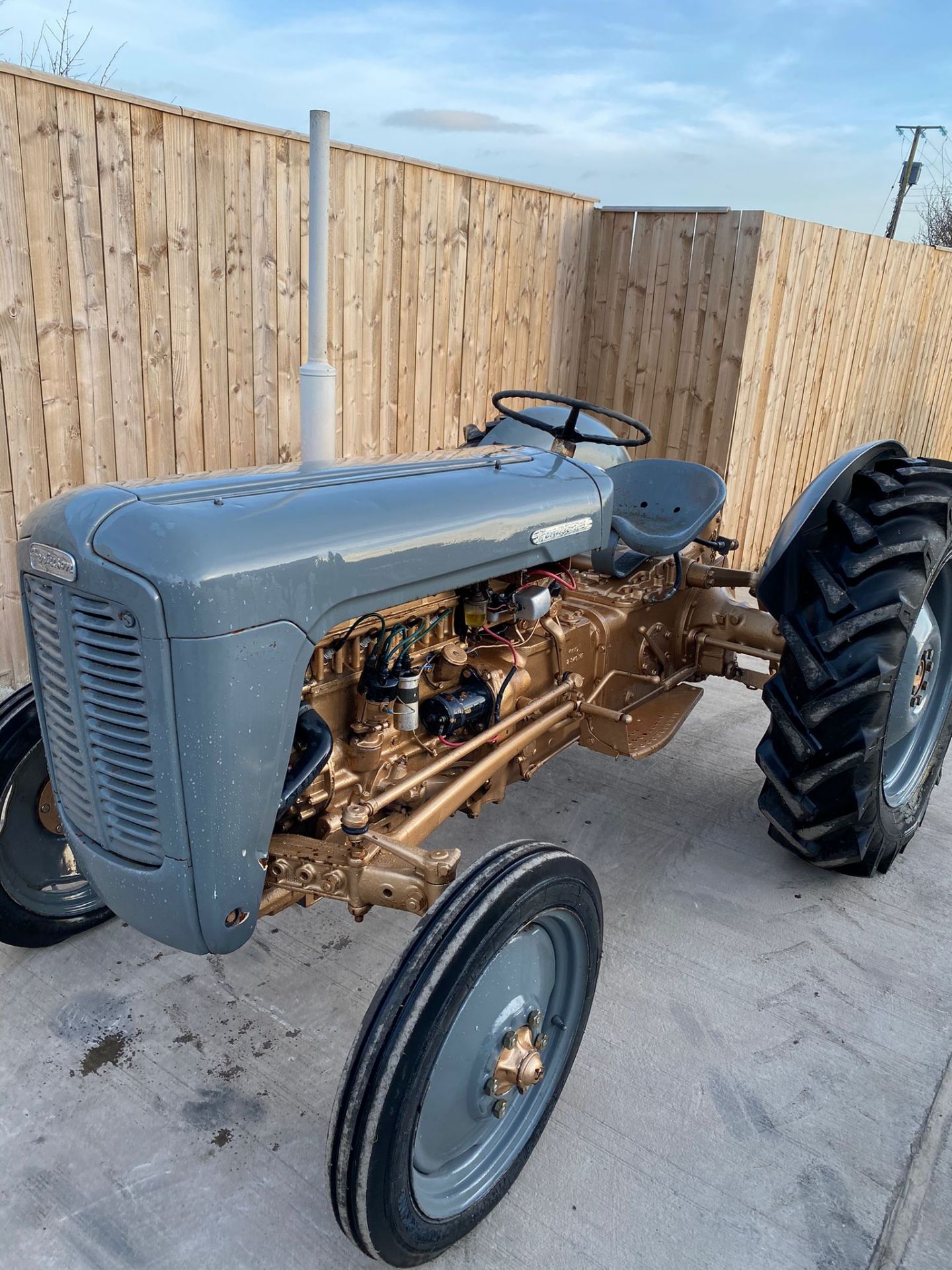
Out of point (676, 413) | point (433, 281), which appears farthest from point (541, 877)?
point (676, 413)

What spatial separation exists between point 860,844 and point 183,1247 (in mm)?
1946

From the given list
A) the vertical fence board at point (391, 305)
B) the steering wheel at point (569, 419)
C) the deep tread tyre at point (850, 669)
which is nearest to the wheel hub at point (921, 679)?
the deep tread tyre at point (850, 669)

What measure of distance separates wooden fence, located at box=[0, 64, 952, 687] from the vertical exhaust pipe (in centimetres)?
54

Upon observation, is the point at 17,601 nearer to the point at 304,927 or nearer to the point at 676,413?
the point at 304,927

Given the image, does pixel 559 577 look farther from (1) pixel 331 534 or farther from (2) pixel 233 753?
(2) pixel 233 753

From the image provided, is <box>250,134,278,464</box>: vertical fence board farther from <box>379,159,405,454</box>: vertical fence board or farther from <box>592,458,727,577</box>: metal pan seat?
<box>592,458,727,577</box>: metal pan seat

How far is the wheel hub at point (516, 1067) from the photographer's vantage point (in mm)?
1753

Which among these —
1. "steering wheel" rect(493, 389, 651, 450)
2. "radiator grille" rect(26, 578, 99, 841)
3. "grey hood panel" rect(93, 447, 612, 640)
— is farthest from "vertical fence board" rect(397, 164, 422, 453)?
"radiator grille" rect(26, 578, 99, 841)

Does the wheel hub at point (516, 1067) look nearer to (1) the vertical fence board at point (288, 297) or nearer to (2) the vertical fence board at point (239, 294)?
(2) the vertical fence board at point (239, 294)

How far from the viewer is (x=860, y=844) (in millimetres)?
2686

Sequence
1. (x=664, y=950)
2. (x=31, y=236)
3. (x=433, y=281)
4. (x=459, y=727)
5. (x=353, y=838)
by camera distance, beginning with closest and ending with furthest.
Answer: (x=353, y=838), (x=459, y=727), (x=664, y=950), (x=31, y=236), (x=433, y=281)

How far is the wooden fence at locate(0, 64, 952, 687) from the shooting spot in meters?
3.62

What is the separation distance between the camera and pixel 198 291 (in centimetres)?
405

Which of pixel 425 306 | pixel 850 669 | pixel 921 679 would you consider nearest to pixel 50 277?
pixel 425 306
